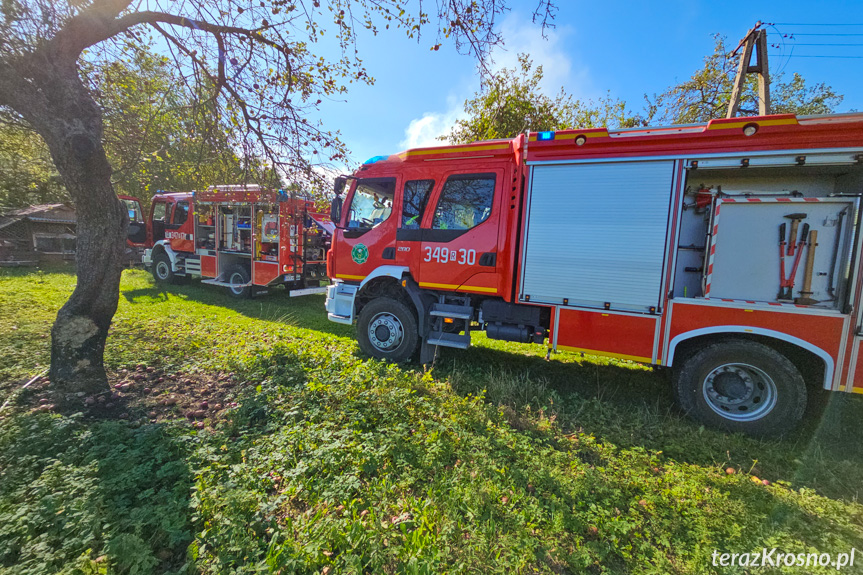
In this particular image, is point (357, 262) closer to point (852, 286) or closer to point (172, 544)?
point (172, 544)

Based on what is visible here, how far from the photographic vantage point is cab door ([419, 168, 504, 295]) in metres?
4.73

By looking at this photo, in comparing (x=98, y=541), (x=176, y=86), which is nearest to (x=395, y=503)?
(x=98, y=541)

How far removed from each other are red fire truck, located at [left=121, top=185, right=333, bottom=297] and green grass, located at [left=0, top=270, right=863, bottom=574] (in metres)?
5.27

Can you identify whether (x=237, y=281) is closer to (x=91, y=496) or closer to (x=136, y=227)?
(x=136, y=227)

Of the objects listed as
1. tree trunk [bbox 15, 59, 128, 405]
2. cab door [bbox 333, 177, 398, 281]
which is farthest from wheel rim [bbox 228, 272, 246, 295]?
tree trunk [bbox 15, 59, 128, 405]

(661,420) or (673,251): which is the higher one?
(673,251)

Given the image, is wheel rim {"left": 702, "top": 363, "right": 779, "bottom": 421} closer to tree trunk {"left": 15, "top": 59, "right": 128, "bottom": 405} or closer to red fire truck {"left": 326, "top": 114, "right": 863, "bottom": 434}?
red fire truck {"left": 326, "top": 114, "right": 863, "bottom": 434}

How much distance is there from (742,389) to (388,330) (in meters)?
4.32

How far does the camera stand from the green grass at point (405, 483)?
194 centimetres

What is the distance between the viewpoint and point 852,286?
3275mm

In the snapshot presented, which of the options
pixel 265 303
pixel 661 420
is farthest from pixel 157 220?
pixel 661 420

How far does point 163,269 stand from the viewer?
38.3 feet

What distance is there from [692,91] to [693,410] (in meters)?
12.5

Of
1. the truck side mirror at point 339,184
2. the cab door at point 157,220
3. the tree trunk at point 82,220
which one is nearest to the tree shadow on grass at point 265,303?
the cab door at point 157,220
